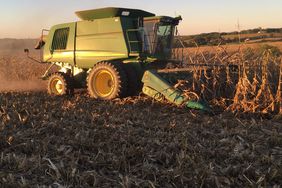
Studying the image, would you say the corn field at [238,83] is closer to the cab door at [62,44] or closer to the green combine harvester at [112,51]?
the green combine harvester at [112,51]

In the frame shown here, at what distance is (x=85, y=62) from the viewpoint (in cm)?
1023

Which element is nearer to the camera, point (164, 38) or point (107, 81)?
point (107, 81)

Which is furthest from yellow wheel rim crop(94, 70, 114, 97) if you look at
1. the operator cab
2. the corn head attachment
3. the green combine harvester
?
the corn head attachment

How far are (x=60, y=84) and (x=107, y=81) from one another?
172cm

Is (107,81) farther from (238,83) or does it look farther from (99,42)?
(238,83)

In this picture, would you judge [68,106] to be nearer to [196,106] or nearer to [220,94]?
[196,106]

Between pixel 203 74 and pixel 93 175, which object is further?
pixel 203 74

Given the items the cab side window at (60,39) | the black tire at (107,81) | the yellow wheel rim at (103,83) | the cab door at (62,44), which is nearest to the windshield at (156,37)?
the black tire at (107,81)

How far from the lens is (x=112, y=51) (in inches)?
380

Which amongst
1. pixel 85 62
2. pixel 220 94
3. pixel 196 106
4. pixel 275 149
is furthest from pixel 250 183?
pixel 85 62

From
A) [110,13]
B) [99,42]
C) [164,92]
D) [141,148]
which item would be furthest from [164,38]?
[141,148]

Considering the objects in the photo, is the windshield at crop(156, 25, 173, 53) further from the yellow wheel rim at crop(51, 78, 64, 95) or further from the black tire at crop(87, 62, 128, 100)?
the yellow wheel rim at crop(51, 78, 64, 95)

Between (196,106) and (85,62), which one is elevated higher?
(85,62)

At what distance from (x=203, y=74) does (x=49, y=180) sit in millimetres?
5152
